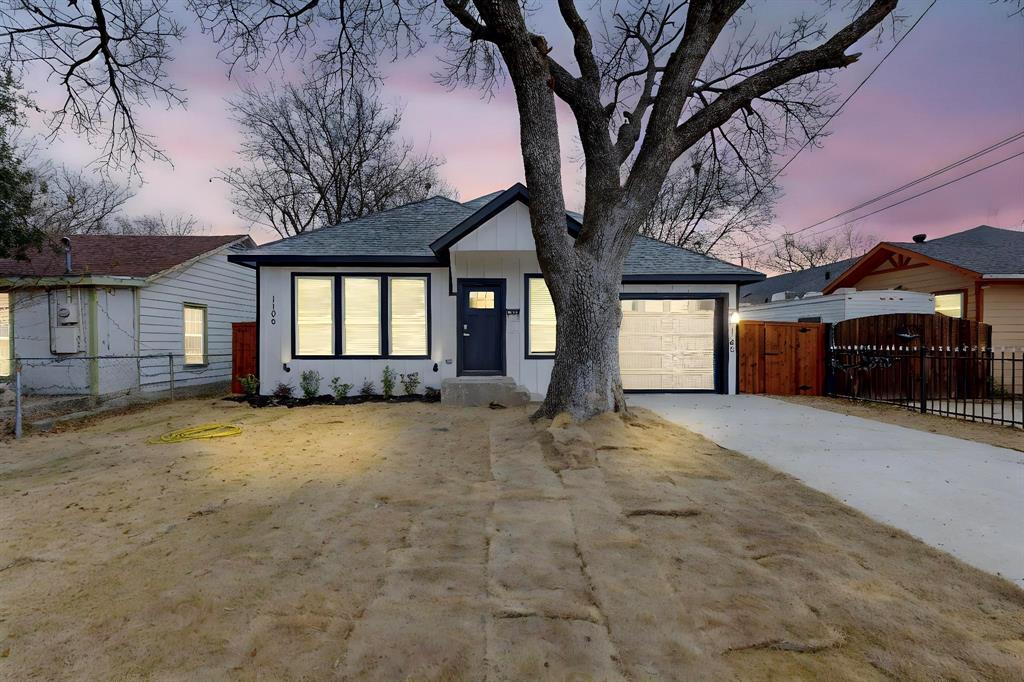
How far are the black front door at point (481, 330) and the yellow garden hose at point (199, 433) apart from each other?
4337 mm

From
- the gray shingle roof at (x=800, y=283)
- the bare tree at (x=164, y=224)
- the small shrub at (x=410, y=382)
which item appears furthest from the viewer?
the bare tree at (x=164, y=224)

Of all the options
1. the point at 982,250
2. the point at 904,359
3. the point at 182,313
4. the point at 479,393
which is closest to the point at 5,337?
the point at 182,313

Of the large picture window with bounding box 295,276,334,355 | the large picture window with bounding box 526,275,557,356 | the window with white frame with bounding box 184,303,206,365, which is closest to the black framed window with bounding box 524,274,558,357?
the large picture window with bounding box 526,275,557,356

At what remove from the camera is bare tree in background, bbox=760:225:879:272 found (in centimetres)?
3728

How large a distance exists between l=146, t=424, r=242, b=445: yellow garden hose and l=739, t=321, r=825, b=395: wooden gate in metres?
10.4

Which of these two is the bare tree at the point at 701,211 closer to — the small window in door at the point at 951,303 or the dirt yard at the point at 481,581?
the small window in door at the point at 951,303

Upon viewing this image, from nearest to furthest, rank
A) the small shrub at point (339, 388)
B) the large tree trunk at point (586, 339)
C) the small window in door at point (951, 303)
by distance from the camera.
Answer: the large tree trunk at point (586, 339) < the small shrub at point (339, 388) < the small window in door at point (951, 303)

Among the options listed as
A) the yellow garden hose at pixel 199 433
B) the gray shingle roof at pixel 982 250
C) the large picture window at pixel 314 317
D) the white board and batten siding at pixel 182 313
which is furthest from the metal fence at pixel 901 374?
the white board and batten siding at pixel 182 313

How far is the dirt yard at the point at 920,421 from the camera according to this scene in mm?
6152

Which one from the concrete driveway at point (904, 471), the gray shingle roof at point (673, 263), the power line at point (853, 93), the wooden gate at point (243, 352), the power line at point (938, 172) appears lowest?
the concrete driveway at point (904, 471)

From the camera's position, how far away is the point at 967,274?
37.2 ft

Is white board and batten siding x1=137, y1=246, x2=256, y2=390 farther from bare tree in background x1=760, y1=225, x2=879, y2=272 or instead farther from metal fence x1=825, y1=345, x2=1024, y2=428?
bare tree in background x1=760, y1=225, x2=879, y2=272

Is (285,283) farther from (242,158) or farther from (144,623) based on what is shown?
(242,158)

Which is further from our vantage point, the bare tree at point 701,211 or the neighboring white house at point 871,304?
the bare tree at point 701,211
